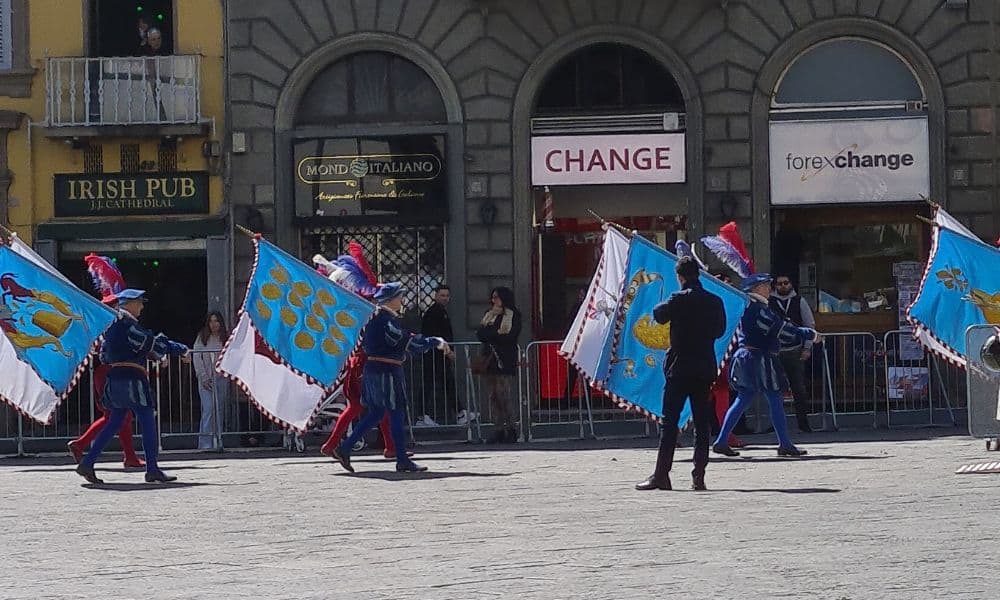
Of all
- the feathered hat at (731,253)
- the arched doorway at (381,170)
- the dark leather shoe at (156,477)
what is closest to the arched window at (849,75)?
the arched doorway at (381,170)

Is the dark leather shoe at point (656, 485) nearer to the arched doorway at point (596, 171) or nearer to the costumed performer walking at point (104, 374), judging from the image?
the costumed performer walking at point (104, 374)

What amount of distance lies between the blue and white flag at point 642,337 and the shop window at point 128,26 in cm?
1038

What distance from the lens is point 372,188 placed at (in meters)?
26.6

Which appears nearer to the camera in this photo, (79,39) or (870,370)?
(870,370)

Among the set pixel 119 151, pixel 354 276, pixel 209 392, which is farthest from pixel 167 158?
pixel 354 276

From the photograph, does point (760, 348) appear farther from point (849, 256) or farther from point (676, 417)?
point (849, 256)

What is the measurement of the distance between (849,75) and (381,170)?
5.96m

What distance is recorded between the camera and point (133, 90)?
26.8m

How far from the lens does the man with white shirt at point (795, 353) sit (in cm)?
2255

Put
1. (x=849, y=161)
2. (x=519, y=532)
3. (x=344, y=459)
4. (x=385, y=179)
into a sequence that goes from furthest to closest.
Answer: (x=385, y=179) → (x=849, y=161) → (x=344, y=459) → (x=519, y=532)

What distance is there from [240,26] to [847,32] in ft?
25.1

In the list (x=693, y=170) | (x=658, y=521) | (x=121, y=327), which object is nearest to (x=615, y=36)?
(x=693, y=170)

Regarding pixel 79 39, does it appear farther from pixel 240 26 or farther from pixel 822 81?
pixel 822 81

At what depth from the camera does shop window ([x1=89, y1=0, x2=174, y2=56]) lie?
27.2 meters
